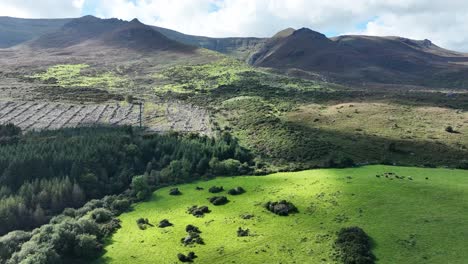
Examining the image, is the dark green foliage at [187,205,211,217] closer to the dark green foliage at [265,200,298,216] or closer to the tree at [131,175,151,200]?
the dark green foliage at [265,200,298,216]

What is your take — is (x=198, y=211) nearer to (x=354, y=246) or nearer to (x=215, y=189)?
(x=215, y=189)

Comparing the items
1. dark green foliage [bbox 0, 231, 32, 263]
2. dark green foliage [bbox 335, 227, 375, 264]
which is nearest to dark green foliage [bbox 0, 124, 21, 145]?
dark green foliage [bbox 0, 231, 32, 263]

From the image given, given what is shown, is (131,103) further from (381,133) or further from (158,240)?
(158,240)

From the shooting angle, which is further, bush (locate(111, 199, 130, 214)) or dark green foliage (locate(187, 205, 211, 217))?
bush (locate(111, 199, 130, 214))

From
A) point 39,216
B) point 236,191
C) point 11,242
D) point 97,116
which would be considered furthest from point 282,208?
point 97,116

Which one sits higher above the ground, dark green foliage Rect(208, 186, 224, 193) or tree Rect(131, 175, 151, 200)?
dark green foliage Rect(208, 186, 224, 193)

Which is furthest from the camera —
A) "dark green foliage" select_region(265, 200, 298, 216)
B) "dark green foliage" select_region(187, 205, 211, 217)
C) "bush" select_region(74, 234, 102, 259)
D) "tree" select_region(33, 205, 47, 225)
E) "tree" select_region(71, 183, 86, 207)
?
"tree" select_region(71, 183, 86, 207)

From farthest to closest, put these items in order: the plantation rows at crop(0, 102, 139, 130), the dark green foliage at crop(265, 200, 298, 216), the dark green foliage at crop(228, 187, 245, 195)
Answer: the plantation rows at crop(0, 102, 139, 130), the dark green foliage at crop(228, 187, 245, 195), the dark green foliage at crop(265, 200, 298, 216)

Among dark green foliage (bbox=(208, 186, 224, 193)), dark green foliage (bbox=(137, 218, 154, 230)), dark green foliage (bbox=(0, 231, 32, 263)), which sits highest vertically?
dark green foliage (bbox=(208, 186, 224, 193))
